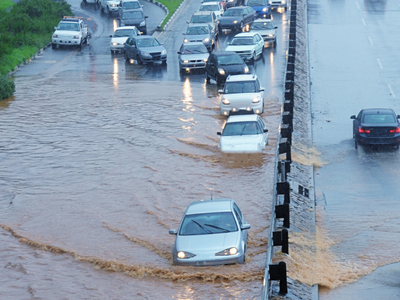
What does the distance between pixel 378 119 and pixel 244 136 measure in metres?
4.55

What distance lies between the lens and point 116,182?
2141 cm

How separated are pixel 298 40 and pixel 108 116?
1527cm

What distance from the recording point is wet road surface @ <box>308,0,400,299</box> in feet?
49.1

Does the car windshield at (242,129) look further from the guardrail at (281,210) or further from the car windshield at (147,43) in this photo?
the car windshield at (147,43)

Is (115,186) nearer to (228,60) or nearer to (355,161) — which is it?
(355,161)

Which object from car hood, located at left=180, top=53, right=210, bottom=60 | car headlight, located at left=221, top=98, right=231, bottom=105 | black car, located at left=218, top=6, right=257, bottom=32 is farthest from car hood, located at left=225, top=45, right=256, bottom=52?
black car, located at left=218, top=6, right=257, bottom=32

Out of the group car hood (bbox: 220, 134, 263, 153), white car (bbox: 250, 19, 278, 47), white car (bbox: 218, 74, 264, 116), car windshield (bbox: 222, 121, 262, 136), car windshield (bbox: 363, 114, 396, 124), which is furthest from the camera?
white car (bbox: 250, 19, 278, 47)

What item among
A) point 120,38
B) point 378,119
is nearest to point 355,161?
point 378,119

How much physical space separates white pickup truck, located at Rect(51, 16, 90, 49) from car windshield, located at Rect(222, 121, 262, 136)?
22106 millimetres

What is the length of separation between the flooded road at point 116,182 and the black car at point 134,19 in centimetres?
992

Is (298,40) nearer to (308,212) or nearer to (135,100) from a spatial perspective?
(135,100)

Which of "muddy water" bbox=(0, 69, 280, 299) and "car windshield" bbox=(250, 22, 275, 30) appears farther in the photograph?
"car windshield" bbox=(250, 22, 275, 30)

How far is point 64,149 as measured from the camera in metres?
25.3

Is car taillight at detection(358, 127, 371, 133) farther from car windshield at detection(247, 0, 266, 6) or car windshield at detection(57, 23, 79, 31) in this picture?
car windshield at detection(247, 0, 266, 6)
